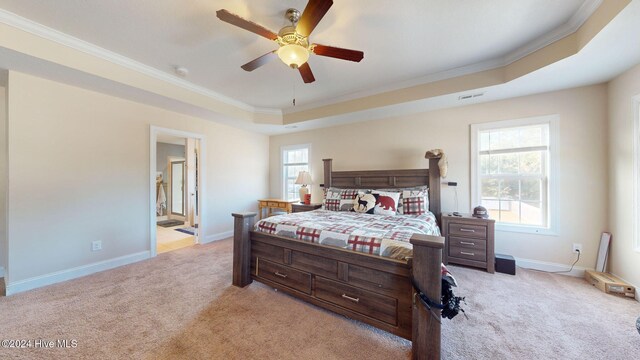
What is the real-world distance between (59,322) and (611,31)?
5387 mm

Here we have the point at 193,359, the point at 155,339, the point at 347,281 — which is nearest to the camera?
the point at 193,359

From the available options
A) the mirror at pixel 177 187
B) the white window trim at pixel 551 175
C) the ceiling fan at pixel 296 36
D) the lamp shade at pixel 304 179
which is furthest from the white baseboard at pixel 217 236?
the white window trim at pixel 551 175

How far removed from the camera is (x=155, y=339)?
68.4 inches

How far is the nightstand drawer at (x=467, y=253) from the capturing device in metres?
3.01

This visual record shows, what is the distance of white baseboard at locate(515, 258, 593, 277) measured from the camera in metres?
2.85

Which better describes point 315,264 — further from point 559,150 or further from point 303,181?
point 559,150

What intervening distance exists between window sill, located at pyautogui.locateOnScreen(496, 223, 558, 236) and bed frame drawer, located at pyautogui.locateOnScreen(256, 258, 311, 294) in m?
3.09

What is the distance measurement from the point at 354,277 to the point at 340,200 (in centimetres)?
194

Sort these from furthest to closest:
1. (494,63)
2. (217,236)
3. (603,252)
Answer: (217,236) → (494,63) → (603,252)

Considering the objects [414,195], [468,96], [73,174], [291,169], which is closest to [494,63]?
[468,96]

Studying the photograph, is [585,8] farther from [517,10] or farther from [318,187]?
[318,187]

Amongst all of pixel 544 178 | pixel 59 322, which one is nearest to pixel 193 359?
pixel 59 322

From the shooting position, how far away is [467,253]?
310cm

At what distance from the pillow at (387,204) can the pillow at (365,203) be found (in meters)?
0.06
